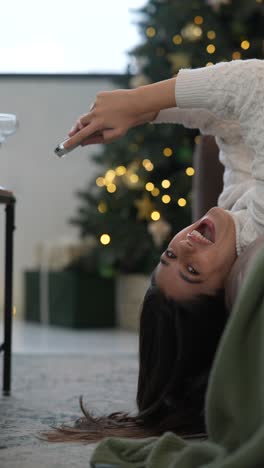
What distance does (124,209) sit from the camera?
380 cm

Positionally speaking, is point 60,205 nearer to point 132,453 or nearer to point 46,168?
point 46,168

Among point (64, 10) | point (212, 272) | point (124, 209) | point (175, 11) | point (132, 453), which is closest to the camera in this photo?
point (132, 453)

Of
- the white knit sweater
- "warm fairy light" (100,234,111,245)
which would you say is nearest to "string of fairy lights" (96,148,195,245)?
"warm fairy light" (100,234,111,245)

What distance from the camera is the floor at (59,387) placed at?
1.43 m

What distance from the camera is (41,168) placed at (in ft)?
14.8

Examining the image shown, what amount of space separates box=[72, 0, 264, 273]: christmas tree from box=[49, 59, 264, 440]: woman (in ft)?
5.91

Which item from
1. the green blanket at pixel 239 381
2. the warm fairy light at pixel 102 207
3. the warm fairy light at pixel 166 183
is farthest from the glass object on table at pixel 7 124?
the warm fairy light at pixel 102 207

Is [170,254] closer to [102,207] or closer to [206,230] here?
[206,230]

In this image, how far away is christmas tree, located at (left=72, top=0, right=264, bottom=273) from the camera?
341 cm

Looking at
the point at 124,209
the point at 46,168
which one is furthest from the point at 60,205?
the point at 124,209

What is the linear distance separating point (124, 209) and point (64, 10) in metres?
1.19

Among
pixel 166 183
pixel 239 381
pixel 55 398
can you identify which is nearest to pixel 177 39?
pixel 166 183

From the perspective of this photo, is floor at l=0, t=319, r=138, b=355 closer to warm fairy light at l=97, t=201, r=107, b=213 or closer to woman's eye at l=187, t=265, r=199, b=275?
warm fairy light at l=97, t=201, r=107, b=213

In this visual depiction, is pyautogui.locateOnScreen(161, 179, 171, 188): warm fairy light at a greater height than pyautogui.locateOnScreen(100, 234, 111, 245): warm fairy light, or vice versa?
pyautogui.locateOnScreen(161, 179, 171, 188): warm fairy light
